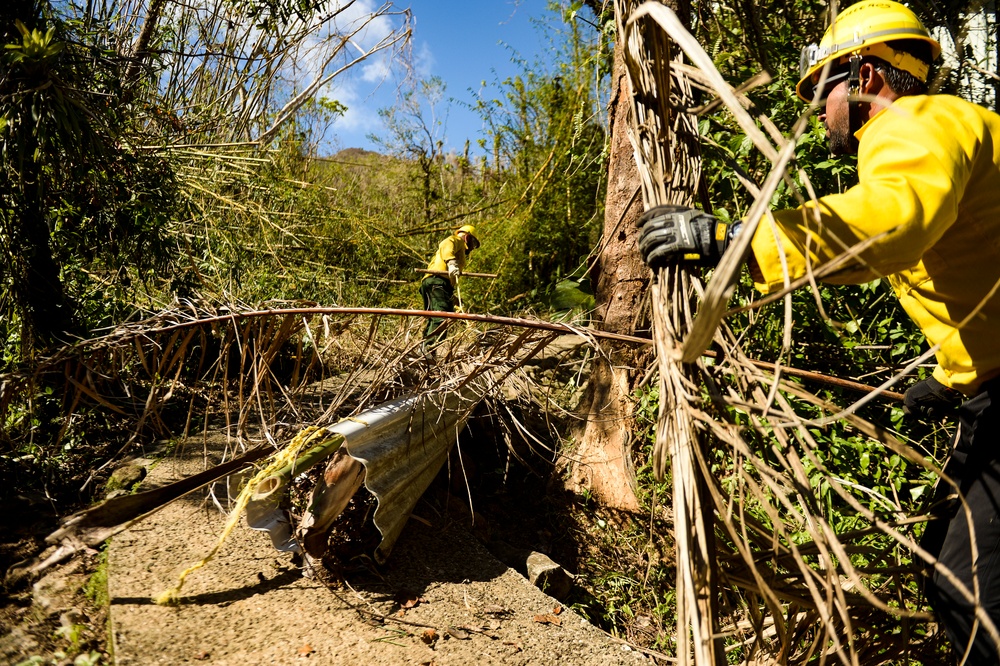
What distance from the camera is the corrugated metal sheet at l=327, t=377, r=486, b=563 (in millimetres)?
3180

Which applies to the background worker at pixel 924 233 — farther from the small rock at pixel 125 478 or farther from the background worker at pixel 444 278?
the background worker at pixel 444 278

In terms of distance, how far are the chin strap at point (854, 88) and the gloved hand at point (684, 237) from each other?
0.62 meters

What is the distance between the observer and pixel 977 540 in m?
1.68

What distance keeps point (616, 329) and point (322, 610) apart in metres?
2.15

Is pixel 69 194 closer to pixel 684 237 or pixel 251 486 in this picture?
pixel 251 486

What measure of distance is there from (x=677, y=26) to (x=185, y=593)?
2.98m

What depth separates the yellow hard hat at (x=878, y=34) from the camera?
1841 millimetres

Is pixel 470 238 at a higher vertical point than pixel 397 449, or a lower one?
higher

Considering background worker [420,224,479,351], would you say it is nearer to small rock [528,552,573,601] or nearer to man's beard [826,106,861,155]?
small rock [528,552,573,601]

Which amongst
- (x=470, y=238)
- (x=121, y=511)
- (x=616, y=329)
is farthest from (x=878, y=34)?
(x=470, y=238)

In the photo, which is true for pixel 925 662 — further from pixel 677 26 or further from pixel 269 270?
pixel 269 270

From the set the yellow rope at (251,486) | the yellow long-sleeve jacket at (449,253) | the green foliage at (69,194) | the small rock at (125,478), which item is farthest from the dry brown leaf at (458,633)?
the yellow long-sleeve jacket at (449,253)

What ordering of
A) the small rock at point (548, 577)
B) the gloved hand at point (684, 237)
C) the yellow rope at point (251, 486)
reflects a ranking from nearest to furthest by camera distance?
1. the gloved hand at point (684, 237)
2. the yellow rope at point (251, 486)
3. the small rock at point (548, 577)

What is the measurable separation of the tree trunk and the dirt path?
983mm
